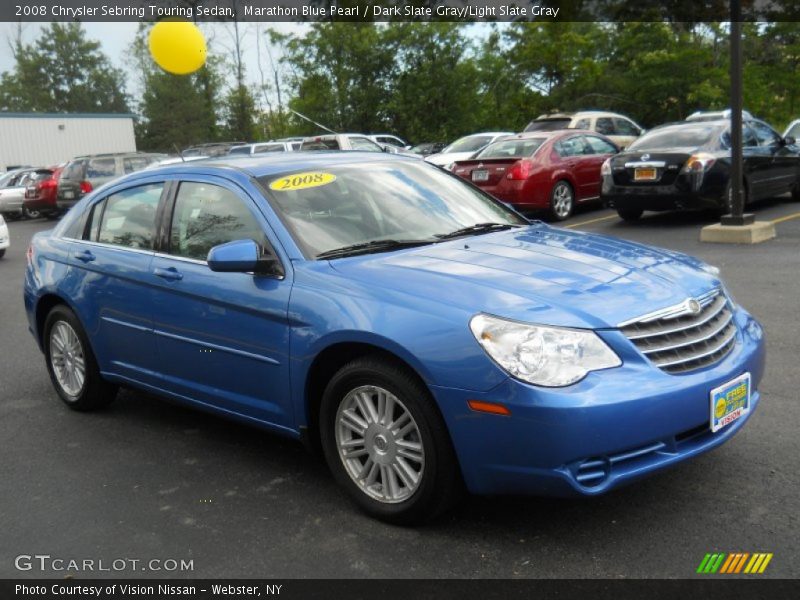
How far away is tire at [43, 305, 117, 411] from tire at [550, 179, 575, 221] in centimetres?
987

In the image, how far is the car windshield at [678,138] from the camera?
12.5 meters

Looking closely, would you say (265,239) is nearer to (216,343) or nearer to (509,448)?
(216,343)

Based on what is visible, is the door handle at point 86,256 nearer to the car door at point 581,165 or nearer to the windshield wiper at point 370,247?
the windshield wiper at point 370,247

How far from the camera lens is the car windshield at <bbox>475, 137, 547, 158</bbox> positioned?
14.4m

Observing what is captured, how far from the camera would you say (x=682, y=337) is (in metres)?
3.54

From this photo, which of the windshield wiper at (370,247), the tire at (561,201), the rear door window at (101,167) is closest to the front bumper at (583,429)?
the windshield wiper at (370,247)

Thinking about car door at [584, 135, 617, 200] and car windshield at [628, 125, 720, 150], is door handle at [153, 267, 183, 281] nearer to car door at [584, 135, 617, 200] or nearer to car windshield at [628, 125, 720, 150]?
car windshield at [628, 125, 720, 150]

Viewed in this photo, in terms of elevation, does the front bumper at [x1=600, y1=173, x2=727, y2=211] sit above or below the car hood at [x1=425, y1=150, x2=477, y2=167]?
below

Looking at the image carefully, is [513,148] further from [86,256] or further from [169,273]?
[169,273]

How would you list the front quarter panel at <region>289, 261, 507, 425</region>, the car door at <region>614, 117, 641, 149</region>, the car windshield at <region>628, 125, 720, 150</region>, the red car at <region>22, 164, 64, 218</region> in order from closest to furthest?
1. the front quarter panel at <region>289, 261, 507, 425</region>
2. the car windshield at <region>628, 125, 720, 150</region>
3. the car door at <region>614, 117, 641, 149</region>
4. the red car at <region>22, 164, 64, 218</region>

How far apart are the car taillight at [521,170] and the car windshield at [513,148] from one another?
350 millimetres

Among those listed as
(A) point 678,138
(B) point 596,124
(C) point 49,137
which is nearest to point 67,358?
(A) point 678,138

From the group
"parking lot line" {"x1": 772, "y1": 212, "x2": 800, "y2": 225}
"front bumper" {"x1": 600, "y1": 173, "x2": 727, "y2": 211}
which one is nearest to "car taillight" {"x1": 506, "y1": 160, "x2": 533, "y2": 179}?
"front bumper" {"x1": 600, "y1": 173, "x2": 727, "y2": 211}
